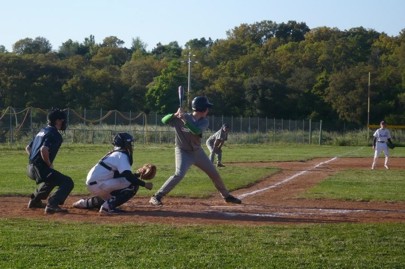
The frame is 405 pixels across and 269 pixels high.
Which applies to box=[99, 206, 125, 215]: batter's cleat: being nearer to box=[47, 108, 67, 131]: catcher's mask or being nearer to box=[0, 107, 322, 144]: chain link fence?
box=[47, 108, 67, 131]: catcher's mask

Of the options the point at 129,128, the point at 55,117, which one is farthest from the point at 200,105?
the point at 129,128

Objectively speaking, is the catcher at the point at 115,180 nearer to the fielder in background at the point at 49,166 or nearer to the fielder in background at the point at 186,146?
the fielder in background at the point at 49,166

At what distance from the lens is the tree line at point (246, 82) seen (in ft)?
218

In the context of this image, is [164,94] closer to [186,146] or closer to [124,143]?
[186,146]

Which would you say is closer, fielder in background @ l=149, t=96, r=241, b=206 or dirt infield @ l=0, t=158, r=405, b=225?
dirt infield @ l=0, t=158, r=405, b=225

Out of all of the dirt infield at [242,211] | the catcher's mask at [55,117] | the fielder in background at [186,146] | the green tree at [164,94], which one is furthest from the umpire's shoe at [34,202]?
the green tree at [164,94]

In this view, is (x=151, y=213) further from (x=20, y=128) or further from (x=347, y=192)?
(x=20, y=128)

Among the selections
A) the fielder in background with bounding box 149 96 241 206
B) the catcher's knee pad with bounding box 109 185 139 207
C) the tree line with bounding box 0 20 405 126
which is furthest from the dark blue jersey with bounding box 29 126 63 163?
the tree line with bounding box 0 20 405 126

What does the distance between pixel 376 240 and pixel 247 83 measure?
6338cm

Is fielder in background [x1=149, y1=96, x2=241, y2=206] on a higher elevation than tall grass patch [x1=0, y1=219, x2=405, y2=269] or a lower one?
higher

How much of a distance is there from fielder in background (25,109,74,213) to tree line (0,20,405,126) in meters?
51.9

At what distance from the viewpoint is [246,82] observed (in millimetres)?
71812

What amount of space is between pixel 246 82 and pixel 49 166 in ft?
201

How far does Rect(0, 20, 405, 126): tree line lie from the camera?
6656 centimetres
